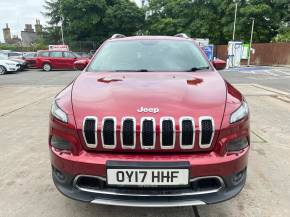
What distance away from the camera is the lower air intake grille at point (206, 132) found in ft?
8.32

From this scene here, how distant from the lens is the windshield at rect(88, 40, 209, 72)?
387cm

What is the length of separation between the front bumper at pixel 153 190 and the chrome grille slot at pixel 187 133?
0.29 ft

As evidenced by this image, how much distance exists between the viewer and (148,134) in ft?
8.26

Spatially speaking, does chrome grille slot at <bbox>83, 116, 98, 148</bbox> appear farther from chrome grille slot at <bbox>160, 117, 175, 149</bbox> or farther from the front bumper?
chrome grille slot at <bbox>160, 117, 175, 149</bbox>

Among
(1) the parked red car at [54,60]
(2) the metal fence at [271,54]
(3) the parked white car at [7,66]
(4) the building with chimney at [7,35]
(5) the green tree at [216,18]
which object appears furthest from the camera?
(4) the building with chimney at [7,35]

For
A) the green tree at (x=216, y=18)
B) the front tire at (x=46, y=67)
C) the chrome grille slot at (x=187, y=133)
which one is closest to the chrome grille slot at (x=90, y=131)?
the chrome grille slot at (x=187, y=133)

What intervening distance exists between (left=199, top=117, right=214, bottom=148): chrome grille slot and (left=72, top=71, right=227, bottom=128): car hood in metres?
0.05

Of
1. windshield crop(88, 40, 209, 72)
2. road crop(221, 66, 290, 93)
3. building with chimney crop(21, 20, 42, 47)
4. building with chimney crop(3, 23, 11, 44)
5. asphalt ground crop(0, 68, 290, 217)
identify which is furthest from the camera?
building with chimney crop(3, 23, 11, 44)

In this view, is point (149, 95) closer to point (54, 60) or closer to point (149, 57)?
point (149, 57)

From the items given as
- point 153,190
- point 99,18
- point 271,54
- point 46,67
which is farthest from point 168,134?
point 99,18

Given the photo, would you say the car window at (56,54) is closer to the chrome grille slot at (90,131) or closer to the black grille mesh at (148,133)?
the chrome grille slot at (90,131)

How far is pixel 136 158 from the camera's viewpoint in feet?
8.28

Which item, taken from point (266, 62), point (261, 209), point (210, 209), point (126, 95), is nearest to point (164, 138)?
point (126, 95)

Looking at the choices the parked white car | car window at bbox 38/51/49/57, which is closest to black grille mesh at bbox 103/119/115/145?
the parked white car
